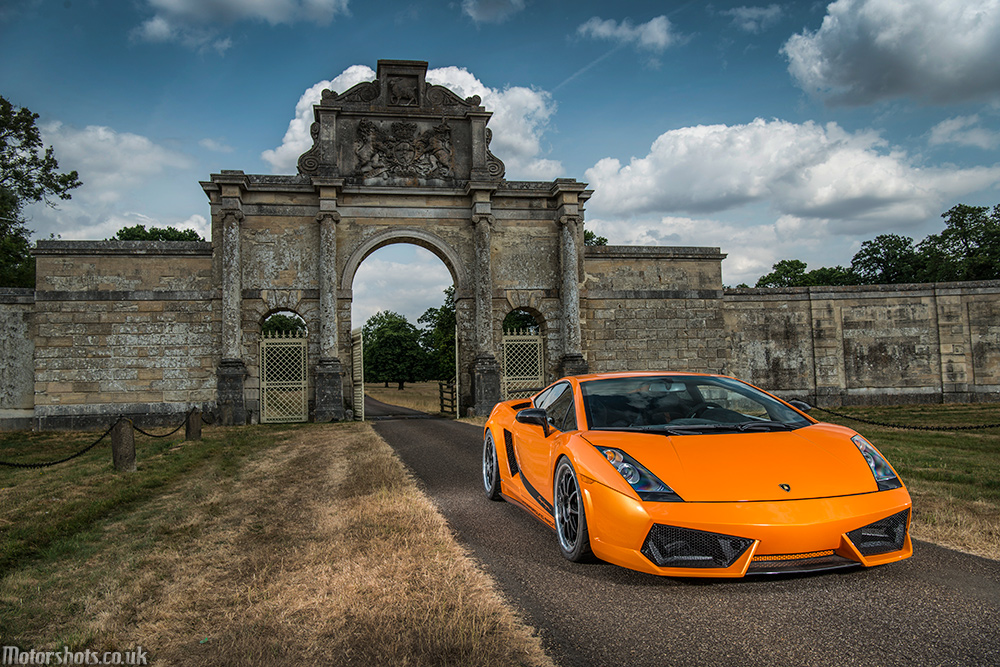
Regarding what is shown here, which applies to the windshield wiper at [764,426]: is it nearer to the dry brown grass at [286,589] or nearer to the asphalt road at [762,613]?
the asphalt road at [762,613]

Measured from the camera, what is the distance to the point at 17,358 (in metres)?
17.8

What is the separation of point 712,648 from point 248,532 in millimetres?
3874

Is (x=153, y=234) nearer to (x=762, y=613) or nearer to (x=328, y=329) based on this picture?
(x=328, y=329)

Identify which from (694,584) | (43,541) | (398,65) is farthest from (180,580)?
(398,65)

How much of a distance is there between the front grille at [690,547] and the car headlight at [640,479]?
157mm

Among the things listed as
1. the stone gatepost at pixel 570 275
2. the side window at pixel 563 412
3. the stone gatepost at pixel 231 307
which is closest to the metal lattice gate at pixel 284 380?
the stone gatepost at pixel 231 307

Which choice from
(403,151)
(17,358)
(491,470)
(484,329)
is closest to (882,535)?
(491,470)

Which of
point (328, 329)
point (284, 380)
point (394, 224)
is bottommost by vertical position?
point (284, 380)

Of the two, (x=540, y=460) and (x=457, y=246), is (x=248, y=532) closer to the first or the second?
(x=540, y=460)

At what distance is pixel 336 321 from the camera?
18.0m

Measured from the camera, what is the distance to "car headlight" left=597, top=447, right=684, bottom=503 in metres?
3.28

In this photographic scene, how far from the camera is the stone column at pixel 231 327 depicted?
56.6 ft

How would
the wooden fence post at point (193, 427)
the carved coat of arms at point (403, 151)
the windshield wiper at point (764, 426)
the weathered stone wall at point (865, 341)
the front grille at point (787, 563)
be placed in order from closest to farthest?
the front grille at point (787, 563), the windshield wiper at point (764, 426), the wooden fence post at point (193, 427), the carved coat of arms at point (403, 151), the weathered stone wall at point (865, 341)

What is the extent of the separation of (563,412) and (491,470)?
5.53 ft
